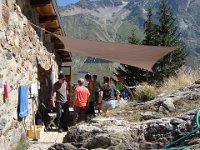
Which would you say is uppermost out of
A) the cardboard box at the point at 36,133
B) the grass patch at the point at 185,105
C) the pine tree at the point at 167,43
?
the pine tree at the point at 167,43

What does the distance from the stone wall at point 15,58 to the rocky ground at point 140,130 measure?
0.92 meters

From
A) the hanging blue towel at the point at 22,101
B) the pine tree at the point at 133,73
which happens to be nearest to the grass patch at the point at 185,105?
the hanging blue towel at the point at 22,101

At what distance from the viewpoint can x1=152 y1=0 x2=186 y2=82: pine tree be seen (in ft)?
100

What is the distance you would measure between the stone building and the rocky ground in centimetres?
98

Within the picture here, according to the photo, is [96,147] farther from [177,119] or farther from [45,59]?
[45,59]

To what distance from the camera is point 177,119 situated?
581 cm

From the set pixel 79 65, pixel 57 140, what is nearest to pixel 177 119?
pixel 57 140

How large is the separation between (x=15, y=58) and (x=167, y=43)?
25.9 metres

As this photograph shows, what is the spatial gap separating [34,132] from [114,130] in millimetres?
2086

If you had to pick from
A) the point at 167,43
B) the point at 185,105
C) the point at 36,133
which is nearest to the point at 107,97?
the point at 36,133

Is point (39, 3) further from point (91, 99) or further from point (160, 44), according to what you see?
point (160, 44)

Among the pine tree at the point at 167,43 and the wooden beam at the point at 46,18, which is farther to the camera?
the pine tree at the point at 167,43

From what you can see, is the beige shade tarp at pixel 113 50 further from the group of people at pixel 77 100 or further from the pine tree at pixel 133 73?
the pine tree at pixel 133 73

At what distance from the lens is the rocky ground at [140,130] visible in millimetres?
5578
